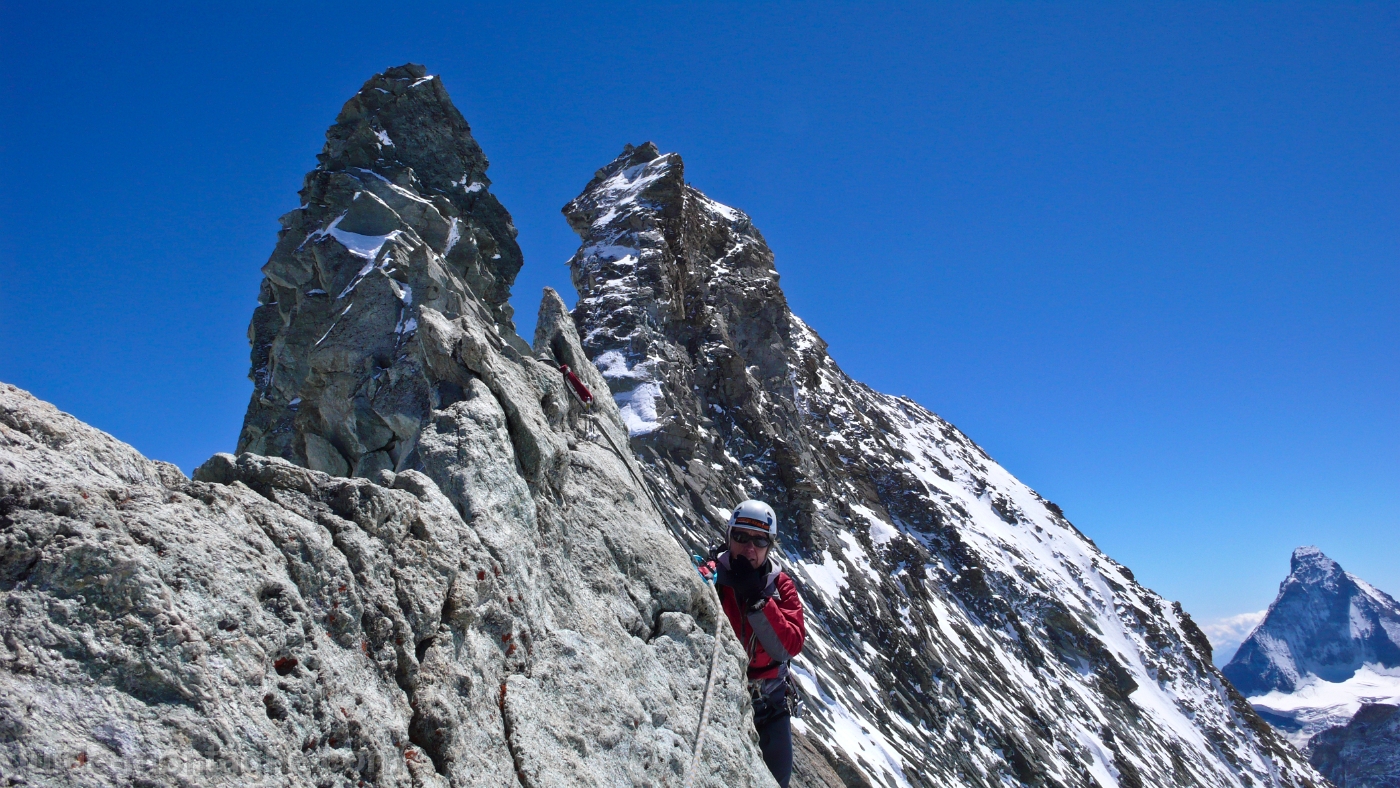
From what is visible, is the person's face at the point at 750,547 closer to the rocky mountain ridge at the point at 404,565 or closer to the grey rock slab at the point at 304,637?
the rocky mountain ridge at the point at 404,565

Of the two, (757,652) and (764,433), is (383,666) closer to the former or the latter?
(757,652)

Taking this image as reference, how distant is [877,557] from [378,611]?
169ft

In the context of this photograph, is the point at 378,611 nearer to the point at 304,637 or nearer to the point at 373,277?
the point at 304,637

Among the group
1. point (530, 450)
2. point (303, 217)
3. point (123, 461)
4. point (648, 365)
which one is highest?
point (648, 365)

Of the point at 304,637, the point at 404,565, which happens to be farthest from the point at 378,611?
the point at 304,637

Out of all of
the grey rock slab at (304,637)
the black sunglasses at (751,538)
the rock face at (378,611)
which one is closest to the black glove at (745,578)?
the black sunglasses at (751,538)

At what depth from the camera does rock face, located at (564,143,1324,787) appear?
116 feet

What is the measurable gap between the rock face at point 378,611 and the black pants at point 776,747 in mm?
1021

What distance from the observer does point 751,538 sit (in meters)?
7.30

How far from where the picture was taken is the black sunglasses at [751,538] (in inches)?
286

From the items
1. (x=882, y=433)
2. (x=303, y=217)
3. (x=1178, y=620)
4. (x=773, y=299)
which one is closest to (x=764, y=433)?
(x=773, y=299)

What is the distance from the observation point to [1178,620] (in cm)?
8725

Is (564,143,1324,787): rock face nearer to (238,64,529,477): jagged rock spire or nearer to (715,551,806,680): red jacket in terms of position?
(715,551,806,680): red jacket

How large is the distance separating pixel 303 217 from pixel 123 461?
22368 mm
